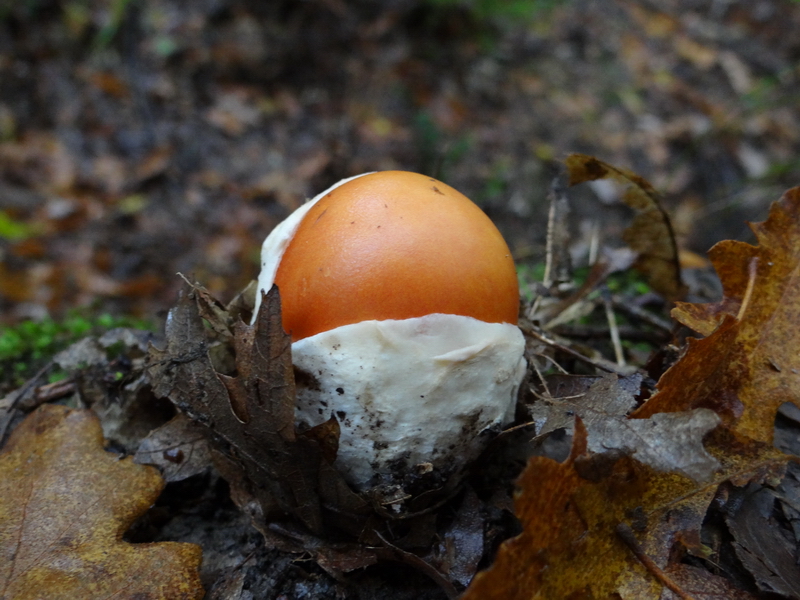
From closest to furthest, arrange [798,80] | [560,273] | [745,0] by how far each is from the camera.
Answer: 1. [560,273]
2. [798,80]
3. [745,0]

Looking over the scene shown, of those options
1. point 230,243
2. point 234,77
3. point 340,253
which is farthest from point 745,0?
point 340,253

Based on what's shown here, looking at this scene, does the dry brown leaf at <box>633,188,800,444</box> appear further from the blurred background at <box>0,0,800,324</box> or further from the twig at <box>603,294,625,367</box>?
the blurred background at <box>0,0,800,324</box>

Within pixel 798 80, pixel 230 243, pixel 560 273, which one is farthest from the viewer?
pixel 798 80

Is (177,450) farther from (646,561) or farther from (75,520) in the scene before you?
(646,561)

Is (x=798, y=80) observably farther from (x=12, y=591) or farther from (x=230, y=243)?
(x=12, y=591)

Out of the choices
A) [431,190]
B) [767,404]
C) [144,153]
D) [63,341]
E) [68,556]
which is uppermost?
[431,190]

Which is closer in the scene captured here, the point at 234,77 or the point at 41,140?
the point at 41,140

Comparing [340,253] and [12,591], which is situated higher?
[340,253]
